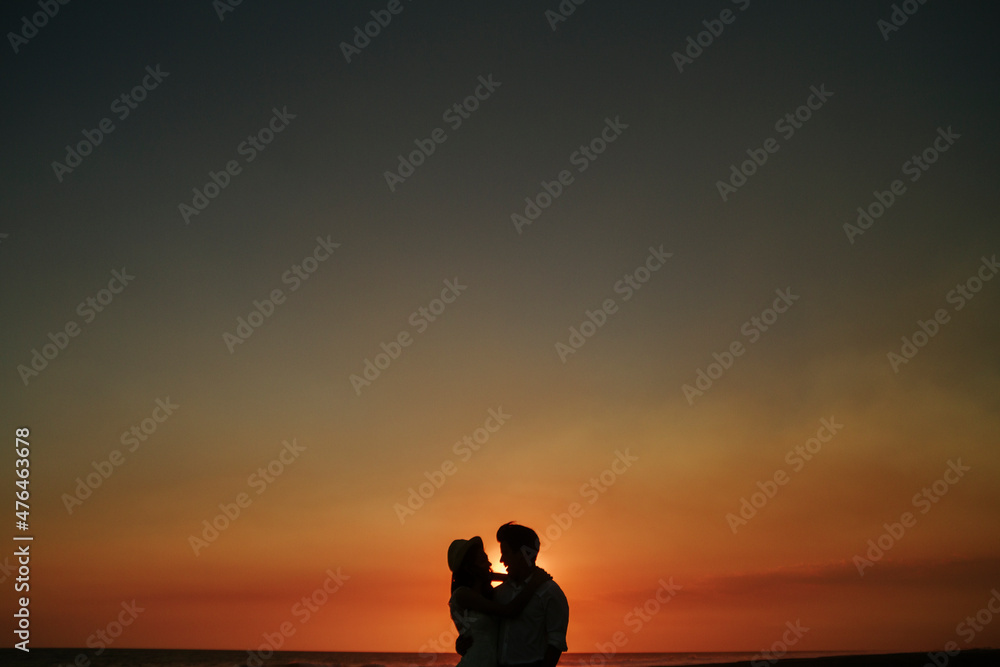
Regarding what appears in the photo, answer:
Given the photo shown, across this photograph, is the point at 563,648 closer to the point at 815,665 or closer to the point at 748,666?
the point at 815,665

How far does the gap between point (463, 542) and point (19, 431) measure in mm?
13300

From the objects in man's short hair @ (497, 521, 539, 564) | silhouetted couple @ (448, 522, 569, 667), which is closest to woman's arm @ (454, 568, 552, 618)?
silhouetted couple @ (448, 522, 569, 667)

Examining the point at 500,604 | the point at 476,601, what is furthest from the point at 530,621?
the point at 476,601

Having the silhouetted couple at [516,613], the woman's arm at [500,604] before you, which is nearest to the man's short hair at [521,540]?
the silhouetted couple at [516,613]

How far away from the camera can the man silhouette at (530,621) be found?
4832 millimetres

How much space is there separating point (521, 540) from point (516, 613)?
1.50 ft

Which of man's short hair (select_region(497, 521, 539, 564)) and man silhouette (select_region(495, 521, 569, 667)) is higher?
man's short hair (select_region(497, 521, 539, 564))

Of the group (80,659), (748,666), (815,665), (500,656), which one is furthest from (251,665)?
(500,656)

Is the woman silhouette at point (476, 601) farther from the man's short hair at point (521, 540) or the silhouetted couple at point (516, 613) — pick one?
the man's short hair at point (521, 540)

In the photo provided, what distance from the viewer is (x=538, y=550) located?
194 inches

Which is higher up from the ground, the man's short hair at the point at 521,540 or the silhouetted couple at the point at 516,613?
the man's short hair at the point at 521,540

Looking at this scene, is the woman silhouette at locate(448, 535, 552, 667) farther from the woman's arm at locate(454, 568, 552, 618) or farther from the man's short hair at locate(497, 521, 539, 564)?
the man's short hair at locate(497, 521, 539, 564)

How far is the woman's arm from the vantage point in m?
4.78

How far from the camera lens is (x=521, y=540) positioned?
4852 millimetres
